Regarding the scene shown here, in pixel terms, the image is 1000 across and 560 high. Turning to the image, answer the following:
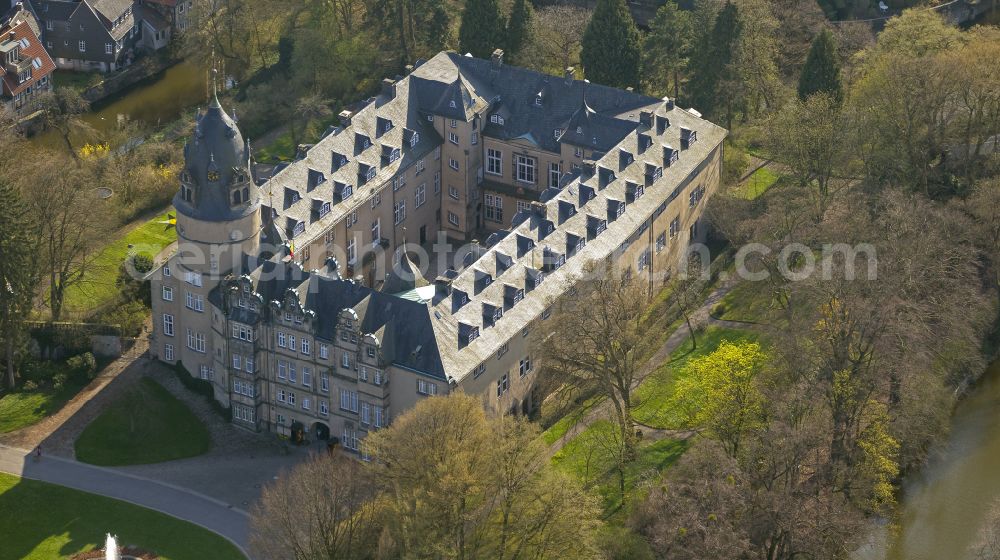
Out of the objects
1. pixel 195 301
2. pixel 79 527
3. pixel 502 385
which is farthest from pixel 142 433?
pixel 502 385

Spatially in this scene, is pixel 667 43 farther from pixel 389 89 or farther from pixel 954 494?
pixel 954 494

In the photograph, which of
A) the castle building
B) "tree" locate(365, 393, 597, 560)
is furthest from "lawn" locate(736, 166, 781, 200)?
"tree" locate(365, 393, 597, 560)

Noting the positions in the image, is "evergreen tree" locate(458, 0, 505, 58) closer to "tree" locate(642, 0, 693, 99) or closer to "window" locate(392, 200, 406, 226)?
"tree" locate(642, 0, 693, 99)

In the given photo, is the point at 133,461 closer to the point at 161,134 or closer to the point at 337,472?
the point at 337,472

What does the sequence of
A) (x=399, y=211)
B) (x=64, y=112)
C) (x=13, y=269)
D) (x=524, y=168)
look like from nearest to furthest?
1. (x=13, y=269)
2. (x=399, y=211)
3. (x=524, y=168)
4. (x=64, y=112)

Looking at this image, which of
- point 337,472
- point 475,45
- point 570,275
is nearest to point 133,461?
point 337,472

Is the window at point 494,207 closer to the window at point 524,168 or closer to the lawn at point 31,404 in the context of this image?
the window at point 524,168
